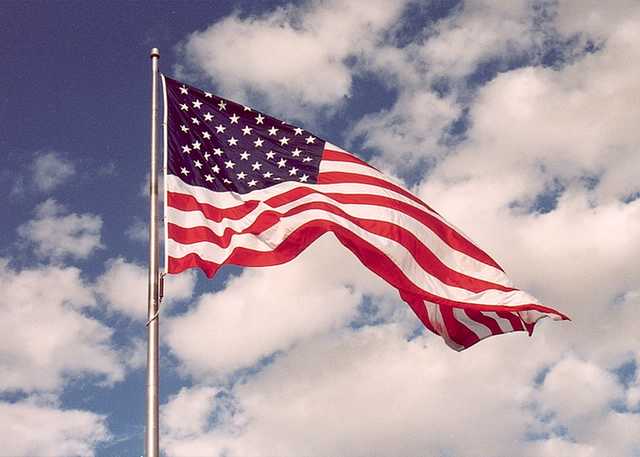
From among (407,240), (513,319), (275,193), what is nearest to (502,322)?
(513,319)

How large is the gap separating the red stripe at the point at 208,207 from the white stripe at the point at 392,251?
2.02 ft

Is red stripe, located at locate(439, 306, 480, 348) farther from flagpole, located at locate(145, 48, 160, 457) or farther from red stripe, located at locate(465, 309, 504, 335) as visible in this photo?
flagpole, located at locate(145, 48, 160, 457)

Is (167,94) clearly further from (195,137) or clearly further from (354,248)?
(354,248)

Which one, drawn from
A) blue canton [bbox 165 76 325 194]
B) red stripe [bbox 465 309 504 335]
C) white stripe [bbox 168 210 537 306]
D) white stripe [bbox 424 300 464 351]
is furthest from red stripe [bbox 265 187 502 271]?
white stripe [bbox 424 300 464 351]

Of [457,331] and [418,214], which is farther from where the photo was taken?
[457,331]

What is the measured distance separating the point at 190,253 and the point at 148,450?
154 inches

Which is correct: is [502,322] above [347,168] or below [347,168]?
below

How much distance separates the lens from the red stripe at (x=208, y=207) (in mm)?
15438

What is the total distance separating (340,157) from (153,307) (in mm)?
6406

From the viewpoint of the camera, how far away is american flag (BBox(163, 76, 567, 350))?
15.7 meters

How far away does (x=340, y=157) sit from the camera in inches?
717

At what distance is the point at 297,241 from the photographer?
1628 cm

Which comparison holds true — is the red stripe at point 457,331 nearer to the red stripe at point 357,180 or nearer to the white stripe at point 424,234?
the white stripe at point 424,234

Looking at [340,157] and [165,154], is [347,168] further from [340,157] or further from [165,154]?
[165,154]
